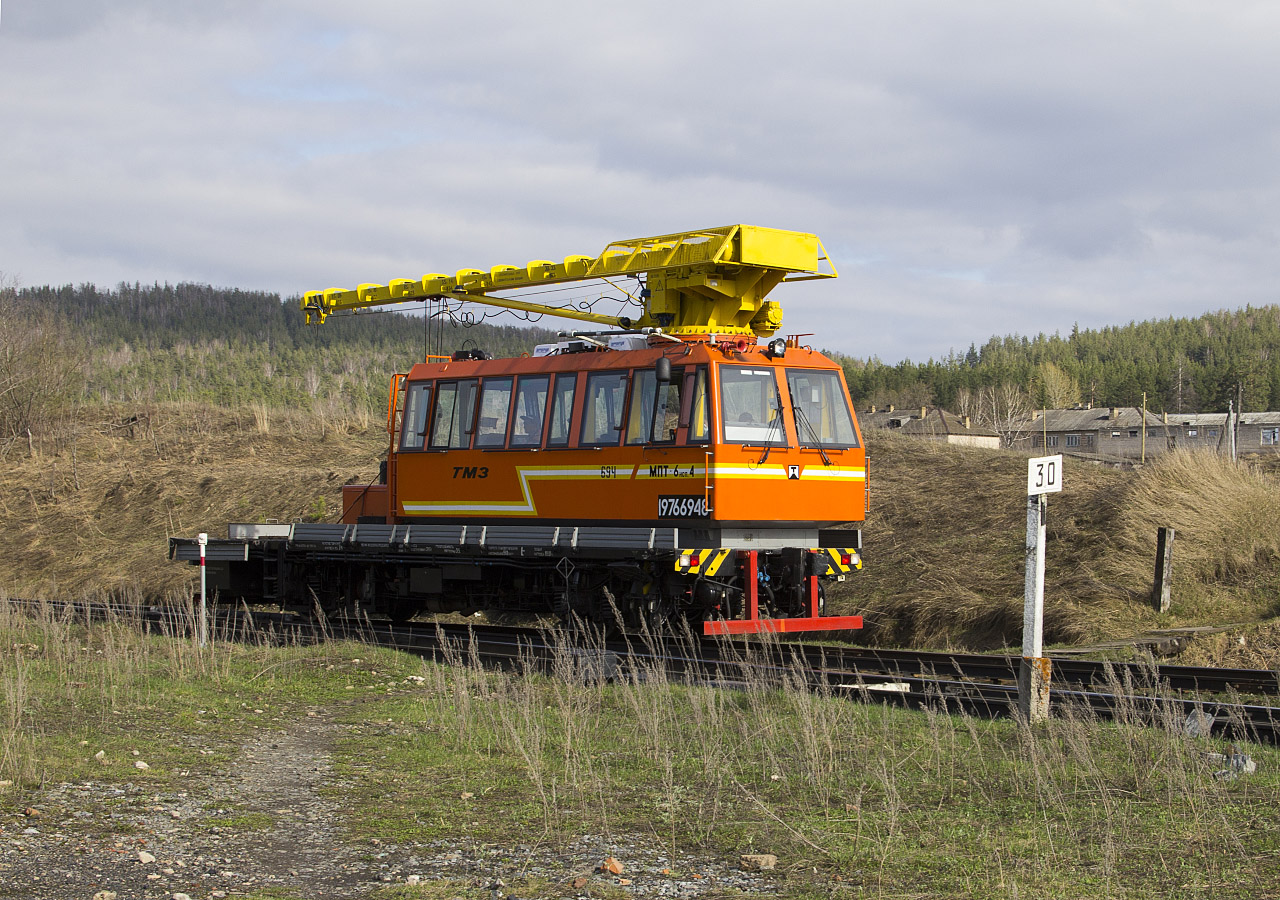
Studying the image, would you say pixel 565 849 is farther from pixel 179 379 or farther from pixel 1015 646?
pixel 179 379

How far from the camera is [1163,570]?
1515 cm

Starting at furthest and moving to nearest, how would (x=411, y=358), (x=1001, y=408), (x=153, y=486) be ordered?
(x=411, y=358) → (x=1001, y=408) → (x=153, y=486)

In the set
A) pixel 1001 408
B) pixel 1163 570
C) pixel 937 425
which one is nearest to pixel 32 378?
pixel 1163 570

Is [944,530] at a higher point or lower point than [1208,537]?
lower

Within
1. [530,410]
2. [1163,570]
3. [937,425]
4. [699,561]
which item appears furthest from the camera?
[937,425]

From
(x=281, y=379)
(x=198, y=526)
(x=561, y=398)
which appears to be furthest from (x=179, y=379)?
(x=561, y=398)

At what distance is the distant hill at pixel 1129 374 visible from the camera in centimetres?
11275

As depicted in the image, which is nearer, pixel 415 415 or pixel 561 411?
pixel 561 411

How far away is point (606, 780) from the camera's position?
7406 mm

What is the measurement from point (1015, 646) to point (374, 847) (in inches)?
430

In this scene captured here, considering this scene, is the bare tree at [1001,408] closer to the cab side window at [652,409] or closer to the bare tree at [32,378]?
the bare tree at [32,378]

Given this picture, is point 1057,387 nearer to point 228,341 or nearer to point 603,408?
point 228,341

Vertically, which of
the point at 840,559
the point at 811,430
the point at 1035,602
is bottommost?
the point at 840,559

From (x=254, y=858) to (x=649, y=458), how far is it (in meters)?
8.51
